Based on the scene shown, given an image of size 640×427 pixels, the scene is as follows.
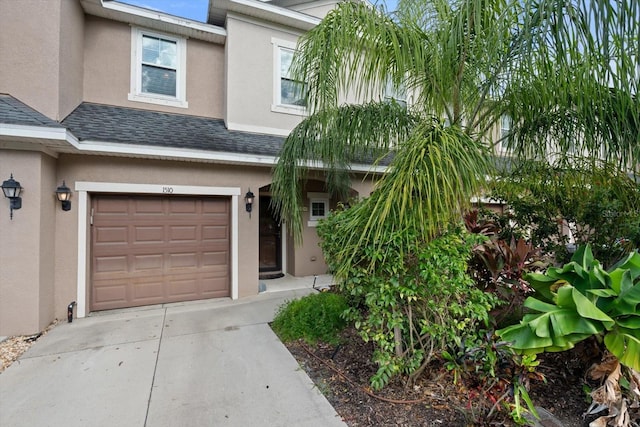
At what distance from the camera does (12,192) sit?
433 cm

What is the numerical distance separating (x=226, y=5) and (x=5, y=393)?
796 centimetres

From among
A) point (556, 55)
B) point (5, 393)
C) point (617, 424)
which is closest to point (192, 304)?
point (5, 393)

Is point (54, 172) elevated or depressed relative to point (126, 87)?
depressed

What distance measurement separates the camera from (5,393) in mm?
3137

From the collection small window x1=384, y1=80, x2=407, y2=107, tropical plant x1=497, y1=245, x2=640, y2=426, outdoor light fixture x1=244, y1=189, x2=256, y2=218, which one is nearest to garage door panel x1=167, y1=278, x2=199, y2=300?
outdoor light fixture x1=244, y1=189, x2=256, y2=218

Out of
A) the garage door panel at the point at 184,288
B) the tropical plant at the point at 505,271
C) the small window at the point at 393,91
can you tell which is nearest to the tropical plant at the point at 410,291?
the tropical plant at the point at 505,271

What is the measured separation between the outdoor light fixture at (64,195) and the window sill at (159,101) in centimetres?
265

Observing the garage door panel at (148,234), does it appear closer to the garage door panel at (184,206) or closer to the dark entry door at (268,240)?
the garage door panel at (184,206)

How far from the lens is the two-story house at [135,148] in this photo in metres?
4.55

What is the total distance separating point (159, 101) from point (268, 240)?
4.52 meters

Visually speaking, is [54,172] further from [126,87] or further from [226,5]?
[226,5]

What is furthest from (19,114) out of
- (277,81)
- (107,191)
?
(277,81)

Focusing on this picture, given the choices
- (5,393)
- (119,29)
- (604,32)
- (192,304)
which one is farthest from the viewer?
(119,29)

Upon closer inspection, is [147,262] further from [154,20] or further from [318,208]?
[154,20]
